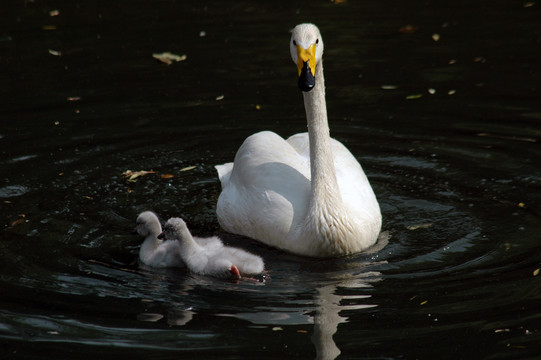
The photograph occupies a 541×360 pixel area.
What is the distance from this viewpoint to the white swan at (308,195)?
8.53 meters

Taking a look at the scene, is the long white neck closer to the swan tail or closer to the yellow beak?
the yellow beak

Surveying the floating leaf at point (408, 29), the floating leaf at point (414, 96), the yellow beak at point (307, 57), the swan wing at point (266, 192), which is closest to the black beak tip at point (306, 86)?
the yellow beak at point (307, 57)

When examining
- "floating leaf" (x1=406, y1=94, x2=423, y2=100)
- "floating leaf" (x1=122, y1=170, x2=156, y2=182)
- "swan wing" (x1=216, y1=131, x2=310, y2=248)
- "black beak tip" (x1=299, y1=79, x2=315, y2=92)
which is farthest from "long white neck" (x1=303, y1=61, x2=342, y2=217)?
"floating leaf" (x1=406, y1=94, x2=423, y2=100)

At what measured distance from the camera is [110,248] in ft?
28.7

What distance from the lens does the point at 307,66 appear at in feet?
26.1

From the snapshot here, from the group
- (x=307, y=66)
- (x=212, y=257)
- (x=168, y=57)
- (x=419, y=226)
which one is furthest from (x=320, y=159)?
(x=168, y=57)

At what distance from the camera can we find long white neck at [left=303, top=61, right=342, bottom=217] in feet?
28.1

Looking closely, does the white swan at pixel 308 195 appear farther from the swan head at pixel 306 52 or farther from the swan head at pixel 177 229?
the swan head at pixel 177 229

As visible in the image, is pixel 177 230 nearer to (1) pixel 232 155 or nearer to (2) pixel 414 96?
(1) pixel 232 155

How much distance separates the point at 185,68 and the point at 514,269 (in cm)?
799

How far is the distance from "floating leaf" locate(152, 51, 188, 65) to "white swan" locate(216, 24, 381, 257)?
5759mm

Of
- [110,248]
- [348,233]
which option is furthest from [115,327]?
[348,233]

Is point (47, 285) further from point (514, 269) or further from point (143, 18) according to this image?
point (143, 18)

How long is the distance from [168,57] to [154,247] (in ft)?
23.4
